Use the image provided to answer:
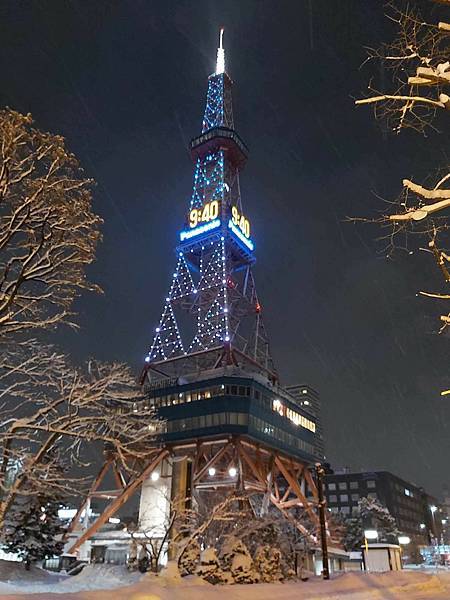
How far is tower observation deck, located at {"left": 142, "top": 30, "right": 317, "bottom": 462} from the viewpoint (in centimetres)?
6738

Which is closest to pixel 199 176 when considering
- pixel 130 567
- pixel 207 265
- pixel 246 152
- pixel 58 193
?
pixel 246 152

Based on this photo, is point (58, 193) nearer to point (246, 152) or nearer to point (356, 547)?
point (356, 547)

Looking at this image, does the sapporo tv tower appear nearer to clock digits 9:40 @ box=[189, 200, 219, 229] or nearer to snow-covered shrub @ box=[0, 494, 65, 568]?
clock digits 9:40 @ box=[189, 200, 219, 229]

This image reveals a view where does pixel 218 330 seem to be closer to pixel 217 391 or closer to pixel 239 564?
pixel 217 391

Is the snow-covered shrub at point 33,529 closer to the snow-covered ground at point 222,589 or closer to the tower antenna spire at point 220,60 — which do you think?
the snow-covered ground at point 222,589

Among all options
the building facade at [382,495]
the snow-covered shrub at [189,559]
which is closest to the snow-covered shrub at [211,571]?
the snow-covered shrub at [189,559]

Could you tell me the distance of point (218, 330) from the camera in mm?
78875

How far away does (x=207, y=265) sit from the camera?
9094cm

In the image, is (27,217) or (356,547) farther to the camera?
(356,547)

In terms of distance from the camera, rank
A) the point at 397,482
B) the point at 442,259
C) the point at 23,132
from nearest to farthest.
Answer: the point at 442,259, the point at 23,132, the point at 397,482

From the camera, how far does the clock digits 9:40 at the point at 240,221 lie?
92.1 meters

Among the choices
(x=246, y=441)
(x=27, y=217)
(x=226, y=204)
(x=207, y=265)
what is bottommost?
(x=27, y=217)

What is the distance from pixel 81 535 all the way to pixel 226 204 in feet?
196

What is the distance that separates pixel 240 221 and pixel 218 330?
2533cm
